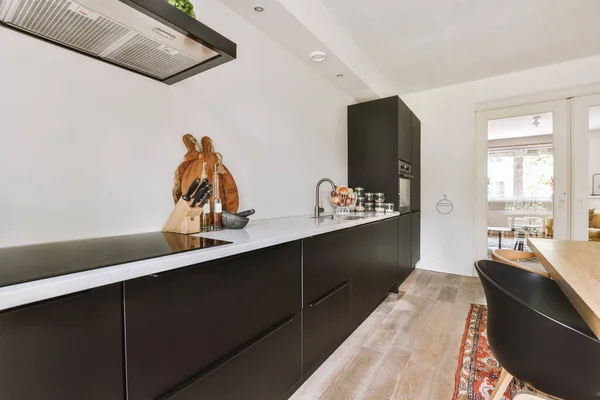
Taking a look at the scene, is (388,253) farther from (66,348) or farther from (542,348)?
(66,348)

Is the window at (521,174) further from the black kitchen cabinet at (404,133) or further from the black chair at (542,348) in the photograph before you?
the black chair at (542,348)

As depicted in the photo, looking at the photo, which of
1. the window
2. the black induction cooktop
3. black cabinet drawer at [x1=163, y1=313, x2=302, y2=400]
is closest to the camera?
the black induction cooktop

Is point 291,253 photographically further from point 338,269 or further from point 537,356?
point 537,356

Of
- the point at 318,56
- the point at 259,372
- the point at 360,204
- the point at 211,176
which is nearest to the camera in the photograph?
the point at 259,372

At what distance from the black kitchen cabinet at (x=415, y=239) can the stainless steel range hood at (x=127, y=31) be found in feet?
10.3

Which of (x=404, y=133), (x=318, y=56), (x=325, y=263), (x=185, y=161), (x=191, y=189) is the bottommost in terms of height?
(x=325, y=263)

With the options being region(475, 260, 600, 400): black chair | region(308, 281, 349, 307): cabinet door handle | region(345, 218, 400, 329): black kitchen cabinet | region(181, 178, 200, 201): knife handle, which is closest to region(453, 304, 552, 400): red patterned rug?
region(475, 260, 600, 400): black chair

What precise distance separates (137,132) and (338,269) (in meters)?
1.38

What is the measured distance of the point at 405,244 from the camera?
130 inches

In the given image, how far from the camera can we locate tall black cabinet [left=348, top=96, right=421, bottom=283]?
2996 mm

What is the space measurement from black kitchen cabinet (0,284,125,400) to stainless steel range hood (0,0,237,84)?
875 mm

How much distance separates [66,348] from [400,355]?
6.22ft

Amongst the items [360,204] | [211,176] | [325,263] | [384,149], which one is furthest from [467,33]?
[211,176]

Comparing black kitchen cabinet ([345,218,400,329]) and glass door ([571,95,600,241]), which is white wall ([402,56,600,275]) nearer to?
glass door ([571,95,600,241])
